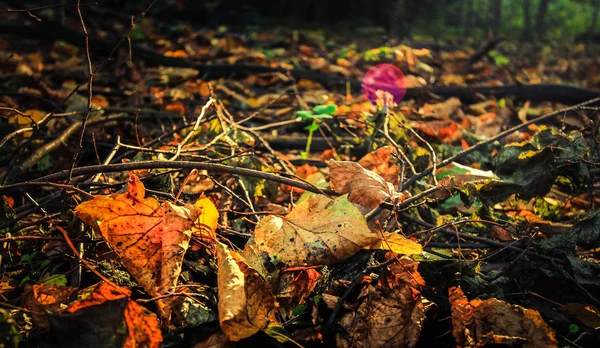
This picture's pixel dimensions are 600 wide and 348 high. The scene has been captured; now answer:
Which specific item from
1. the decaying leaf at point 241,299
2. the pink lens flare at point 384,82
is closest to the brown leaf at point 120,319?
the decaying leaf at point 241,299

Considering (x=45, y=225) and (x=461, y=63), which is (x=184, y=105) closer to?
(x=45, y=225)

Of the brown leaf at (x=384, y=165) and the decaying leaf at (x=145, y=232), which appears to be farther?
the brown leaf at (x=384, y=165)

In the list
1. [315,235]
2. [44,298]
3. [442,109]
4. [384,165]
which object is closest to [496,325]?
[315,235]

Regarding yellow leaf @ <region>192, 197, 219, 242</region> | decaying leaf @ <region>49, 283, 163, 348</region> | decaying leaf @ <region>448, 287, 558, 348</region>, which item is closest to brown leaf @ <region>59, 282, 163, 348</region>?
decaying leaf @ <region>49, 283, 163, 348</region>

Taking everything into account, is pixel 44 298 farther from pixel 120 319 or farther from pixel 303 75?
pixel 303 75

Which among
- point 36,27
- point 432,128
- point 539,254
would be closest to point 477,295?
point 539,254

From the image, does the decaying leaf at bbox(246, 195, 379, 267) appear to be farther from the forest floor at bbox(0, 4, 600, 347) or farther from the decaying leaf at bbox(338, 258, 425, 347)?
the decaying leaf at bbox(338, 258, 425, 347)

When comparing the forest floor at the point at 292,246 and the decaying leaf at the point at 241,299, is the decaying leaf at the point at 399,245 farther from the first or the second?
the decaying leaf at the point at 241,299
